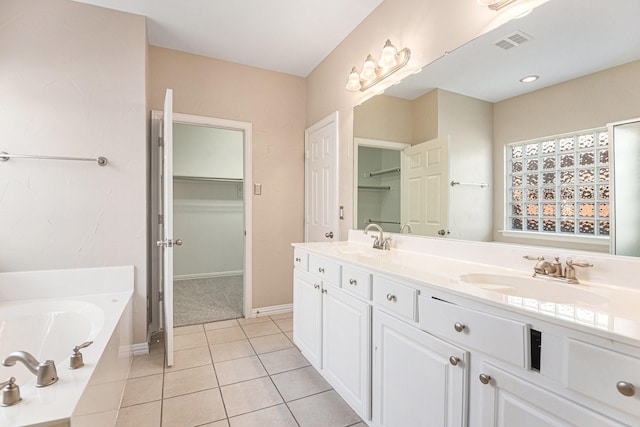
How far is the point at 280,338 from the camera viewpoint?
2668mm

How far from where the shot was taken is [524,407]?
820 mm

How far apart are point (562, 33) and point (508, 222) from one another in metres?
0.80

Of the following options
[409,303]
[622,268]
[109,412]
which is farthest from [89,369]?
[622,268]

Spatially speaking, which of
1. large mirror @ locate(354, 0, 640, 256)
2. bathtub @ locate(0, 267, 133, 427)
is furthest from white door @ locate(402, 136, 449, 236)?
bathtub @ locate(0, 267, 133, 427)

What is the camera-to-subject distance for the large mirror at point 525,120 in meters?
1.07

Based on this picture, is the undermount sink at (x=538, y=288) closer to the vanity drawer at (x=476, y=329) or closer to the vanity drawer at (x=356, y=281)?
the vanity drawer at (x=476, y=329)

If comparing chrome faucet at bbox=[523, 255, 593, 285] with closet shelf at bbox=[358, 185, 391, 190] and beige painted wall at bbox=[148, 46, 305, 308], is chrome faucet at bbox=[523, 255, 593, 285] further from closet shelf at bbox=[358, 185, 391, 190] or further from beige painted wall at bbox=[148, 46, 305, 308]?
beige painted wall at bbox=[148, 46, 305, 308]

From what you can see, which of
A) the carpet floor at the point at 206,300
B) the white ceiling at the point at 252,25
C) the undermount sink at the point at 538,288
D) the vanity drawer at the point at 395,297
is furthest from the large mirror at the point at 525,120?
the carpet floor at the point at 206,300

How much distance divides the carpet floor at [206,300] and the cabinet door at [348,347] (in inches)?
66.5

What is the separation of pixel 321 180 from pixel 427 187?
1.36 m

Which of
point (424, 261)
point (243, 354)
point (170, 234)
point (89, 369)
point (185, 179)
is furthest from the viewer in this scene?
point (185, 179)

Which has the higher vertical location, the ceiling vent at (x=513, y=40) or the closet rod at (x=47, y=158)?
the ceiling vent at (x=513, y=40)

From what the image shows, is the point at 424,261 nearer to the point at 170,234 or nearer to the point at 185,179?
the point at 170,234

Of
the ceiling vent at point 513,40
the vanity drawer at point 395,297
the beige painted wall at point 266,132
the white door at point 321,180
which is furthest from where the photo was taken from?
the beige painted wall at point 266,132
